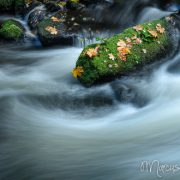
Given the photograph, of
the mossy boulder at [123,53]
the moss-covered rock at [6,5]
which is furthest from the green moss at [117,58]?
the moss-covered rock at [6,5]

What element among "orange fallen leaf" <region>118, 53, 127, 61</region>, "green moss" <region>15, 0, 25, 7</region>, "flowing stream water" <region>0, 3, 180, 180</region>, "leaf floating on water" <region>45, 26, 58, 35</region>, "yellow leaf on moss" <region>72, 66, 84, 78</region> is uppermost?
"green moss" <region>15, 0, 25, 7</region>

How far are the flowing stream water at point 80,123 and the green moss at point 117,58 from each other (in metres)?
0.20

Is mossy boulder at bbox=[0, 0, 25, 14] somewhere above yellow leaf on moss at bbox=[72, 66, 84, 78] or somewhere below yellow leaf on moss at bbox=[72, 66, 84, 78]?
above

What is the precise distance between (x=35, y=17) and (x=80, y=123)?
4.16 m

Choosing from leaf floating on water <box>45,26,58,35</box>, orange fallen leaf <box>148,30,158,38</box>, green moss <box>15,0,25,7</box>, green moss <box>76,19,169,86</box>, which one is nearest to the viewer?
green moss <box>76,19,169,86</box>

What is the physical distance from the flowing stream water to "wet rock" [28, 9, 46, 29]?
145 cm

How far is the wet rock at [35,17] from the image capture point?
8.47 metres

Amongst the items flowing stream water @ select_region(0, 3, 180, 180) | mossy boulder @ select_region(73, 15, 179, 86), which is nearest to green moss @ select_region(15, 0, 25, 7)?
flowing stream water @ select_region(0, 3, 180, 180)

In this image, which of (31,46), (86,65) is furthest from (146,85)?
(31,46)

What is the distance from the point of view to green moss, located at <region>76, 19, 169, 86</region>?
231 inches

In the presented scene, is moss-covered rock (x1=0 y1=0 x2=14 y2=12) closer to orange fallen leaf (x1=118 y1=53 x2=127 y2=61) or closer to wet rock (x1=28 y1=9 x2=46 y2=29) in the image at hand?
wet rock (x1=28 y1=9 x2=46 y2=29)

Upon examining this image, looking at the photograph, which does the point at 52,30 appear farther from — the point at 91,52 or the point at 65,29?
the point at 91,52

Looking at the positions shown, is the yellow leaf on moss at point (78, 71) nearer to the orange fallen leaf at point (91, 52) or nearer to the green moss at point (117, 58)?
the green moss at point (117, 58)

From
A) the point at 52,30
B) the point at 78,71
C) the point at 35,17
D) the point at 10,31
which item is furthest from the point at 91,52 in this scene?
the point at 35,17
